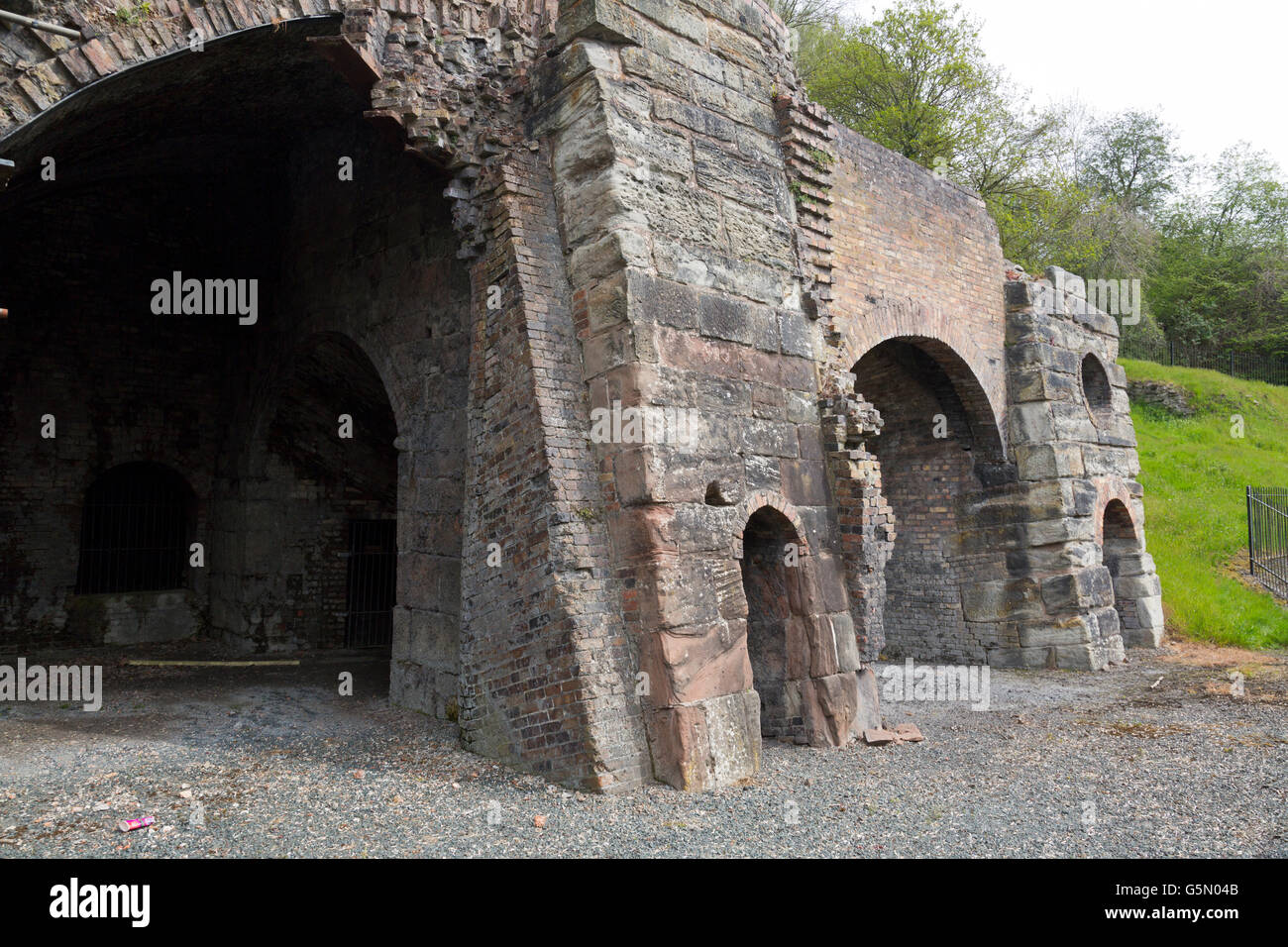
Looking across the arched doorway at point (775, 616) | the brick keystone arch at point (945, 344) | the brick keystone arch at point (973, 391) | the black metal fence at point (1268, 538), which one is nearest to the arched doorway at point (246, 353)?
the arched doorway at point (775, 616)

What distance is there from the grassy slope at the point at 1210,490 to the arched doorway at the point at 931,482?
411 centimetres

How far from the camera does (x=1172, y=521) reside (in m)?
17.0

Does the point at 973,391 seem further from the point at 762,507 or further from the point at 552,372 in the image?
the point at 552,372

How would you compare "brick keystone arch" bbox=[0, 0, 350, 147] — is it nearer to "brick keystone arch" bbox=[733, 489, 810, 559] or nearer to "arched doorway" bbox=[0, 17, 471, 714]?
"arched doorway" bbox=[0, 17, 471, 714]

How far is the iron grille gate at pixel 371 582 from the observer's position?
481 inches

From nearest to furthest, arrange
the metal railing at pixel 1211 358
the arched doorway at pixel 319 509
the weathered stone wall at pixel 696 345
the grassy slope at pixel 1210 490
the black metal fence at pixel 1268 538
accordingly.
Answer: the weathered stone wall at pixel 696 345 → the arched doorway at pixel 319 509 → the grassy slope at pixel 1210 490 → the black metal fence at pixel 1268 538 → the metal railing at pixel 1211 358

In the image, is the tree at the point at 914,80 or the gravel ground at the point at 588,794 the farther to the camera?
the tree at the point at 914,80

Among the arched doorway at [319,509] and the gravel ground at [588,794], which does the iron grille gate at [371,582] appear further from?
the gravel ground at [588,794]

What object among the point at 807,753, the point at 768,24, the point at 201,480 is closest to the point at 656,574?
the point at 807,753

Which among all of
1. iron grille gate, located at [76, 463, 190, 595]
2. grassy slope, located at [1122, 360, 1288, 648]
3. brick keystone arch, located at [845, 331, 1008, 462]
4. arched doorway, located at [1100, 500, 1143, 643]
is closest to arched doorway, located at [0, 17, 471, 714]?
iron grille gate, located at [76, 463, 190, 595]

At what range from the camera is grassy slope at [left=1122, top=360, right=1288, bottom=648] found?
13875 mm

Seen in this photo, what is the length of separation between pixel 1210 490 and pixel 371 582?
632 inches

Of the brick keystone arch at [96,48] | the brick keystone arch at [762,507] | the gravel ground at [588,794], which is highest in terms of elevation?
the brick keystone arch at [96,48]
